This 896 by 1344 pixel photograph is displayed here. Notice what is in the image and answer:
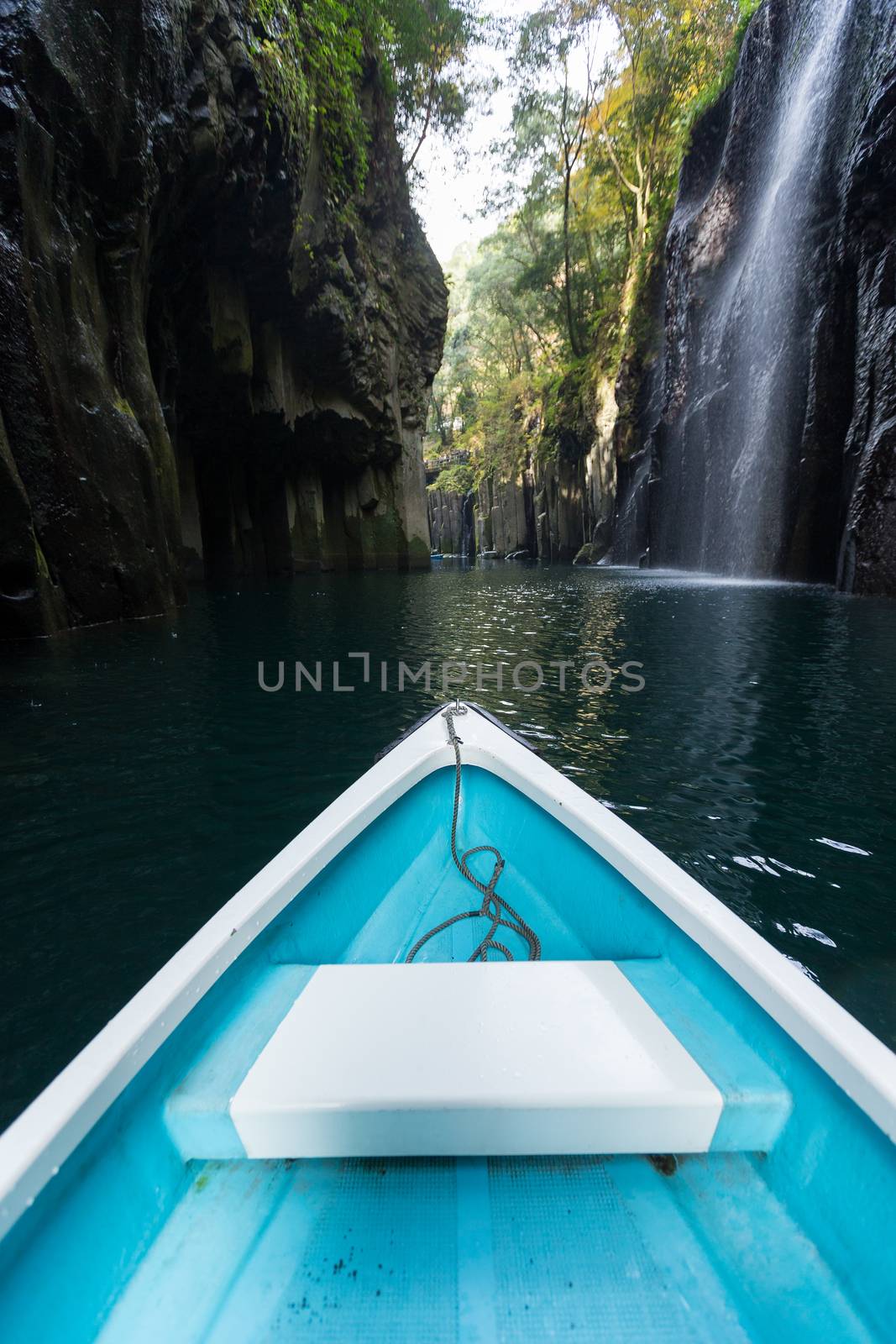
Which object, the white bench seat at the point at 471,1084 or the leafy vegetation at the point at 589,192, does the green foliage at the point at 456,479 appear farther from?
the white bench seat at the point at 471,1084

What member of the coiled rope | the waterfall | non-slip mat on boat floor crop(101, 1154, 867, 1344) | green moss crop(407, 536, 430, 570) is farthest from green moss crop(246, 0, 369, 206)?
non-slip mat on boat floor crop(101, 1154, 867, 1344)

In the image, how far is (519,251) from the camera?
33188 mm

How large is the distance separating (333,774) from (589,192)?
31287 millimetres

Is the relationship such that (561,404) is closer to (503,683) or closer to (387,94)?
(387,94)

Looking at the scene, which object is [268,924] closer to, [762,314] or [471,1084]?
[471,1084]

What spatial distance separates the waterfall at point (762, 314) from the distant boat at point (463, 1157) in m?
15.3

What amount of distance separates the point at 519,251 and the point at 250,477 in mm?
23893

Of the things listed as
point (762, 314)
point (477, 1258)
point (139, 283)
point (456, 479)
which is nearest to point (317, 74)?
point (139, 283)

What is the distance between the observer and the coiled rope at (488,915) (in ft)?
5.66

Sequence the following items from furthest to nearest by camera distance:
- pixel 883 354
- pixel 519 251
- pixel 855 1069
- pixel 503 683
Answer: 1. pixel 519 251
2. pixel 883 354
3. pixel 503 683
4. pixel 855 1069

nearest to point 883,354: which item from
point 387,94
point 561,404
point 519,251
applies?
point 387,94

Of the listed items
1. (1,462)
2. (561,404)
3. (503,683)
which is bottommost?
(503,683)

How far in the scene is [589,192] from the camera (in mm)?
25438

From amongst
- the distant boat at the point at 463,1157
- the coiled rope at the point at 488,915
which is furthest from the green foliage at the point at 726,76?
the distant boat at the point at 463,1157
